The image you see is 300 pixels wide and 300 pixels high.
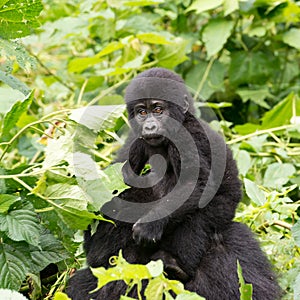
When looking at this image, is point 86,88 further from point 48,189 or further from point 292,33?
point 48,189

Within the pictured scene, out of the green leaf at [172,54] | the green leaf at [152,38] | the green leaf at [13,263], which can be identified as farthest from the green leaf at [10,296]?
A: the green leaf at [172,54]

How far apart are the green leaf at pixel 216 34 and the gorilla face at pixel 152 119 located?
6.70 ft

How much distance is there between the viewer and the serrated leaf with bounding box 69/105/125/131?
108 inches

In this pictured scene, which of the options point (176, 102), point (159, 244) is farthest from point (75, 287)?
point (176, 102)

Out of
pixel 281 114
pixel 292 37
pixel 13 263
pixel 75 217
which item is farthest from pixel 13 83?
pixel 292 37

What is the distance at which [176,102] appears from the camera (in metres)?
3.33

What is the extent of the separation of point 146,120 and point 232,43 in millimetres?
2697

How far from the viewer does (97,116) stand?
277 cm

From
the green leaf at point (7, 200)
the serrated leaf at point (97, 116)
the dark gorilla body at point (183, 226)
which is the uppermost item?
the serrated leaf at point (97, 116)

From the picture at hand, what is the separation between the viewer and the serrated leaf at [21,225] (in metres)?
2.59

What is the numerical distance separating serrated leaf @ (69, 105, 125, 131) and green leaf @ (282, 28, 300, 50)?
301 cm

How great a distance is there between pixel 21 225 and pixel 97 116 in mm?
533

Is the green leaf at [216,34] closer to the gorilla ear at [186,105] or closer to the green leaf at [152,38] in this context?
the green leaf at [152,38]

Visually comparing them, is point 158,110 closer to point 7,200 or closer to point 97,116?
point 97,116
